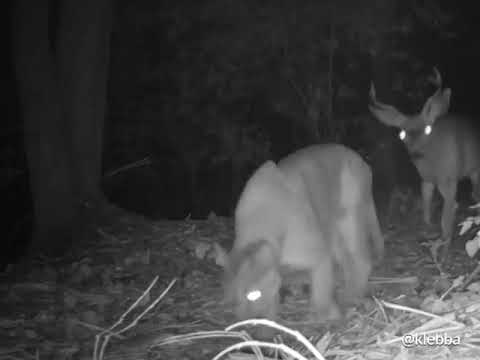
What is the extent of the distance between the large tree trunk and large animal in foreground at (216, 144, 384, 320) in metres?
2.79

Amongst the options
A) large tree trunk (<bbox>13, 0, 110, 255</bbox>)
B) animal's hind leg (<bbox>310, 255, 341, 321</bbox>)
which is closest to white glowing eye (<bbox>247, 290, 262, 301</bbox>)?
animal's hind leg (<bbox>310, 255, 341, 321</bbox>)

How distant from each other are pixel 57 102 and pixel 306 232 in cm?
369

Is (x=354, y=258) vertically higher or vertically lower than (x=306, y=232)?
lower

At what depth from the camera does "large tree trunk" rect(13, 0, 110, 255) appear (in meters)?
7.94

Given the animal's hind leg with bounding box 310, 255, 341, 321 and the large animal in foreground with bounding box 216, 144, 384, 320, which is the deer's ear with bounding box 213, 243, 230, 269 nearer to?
the large animal in foreground with bounding box 216, 144, 384, 320

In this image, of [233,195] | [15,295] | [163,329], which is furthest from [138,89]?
[163,329]

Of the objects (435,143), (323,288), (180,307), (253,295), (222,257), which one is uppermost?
(435,143)

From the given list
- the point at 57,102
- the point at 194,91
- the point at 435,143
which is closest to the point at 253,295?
the point at 57,102

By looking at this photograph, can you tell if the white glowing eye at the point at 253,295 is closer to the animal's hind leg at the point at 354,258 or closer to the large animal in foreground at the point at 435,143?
the animal's hind leg at the point at 354,258

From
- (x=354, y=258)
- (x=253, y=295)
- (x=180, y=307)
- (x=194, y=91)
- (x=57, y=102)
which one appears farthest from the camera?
(x=194, y=91)

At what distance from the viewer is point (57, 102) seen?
8.05 m

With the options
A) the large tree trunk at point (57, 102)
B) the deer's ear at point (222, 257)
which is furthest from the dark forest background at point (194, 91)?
the deer's ear at point (222, 257)

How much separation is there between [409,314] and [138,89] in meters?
13.3

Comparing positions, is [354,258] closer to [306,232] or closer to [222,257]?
[306,232]
